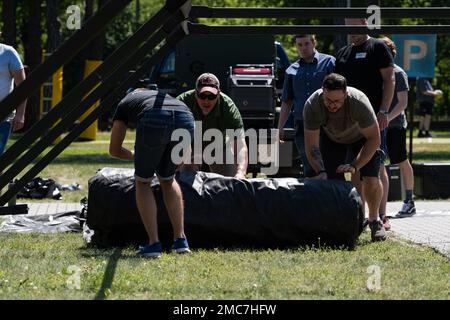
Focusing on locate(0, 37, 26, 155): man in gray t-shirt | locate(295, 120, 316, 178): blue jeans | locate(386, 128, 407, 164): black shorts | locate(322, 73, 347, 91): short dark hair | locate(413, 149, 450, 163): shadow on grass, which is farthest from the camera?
locate(413, 149, 450, 163): shadow on grass

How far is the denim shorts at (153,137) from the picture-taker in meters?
8.33

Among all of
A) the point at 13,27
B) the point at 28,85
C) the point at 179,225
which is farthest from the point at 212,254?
the point at 13,27

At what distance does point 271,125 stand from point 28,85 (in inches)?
367

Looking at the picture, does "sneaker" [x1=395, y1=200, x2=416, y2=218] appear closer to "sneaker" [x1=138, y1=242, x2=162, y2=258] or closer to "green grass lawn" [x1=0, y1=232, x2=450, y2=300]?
"green grass lawn" [x1=0, y1=232, x2=450, y2=300]

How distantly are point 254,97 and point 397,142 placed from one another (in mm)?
3411

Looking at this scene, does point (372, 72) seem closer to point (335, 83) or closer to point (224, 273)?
point (335, 83)

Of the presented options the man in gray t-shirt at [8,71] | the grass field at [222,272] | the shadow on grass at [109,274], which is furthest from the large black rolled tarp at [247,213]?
the man in gray t-shirt at [8,71]

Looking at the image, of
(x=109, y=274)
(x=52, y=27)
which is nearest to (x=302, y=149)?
(x=109, y=274)

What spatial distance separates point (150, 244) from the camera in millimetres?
8422

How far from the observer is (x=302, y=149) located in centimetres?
1015

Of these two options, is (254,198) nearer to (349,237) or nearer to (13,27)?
(349,237)

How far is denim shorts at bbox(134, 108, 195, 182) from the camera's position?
8328mm

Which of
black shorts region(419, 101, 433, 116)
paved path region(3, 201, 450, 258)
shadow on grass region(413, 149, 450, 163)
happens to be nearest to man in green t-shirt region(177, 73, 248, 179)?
paved path region(3, 201, 450, 258)

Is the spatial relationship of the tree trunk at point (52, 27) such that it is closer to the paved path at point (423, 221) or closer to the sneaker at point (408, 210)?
the paved path at point (423, 221)
